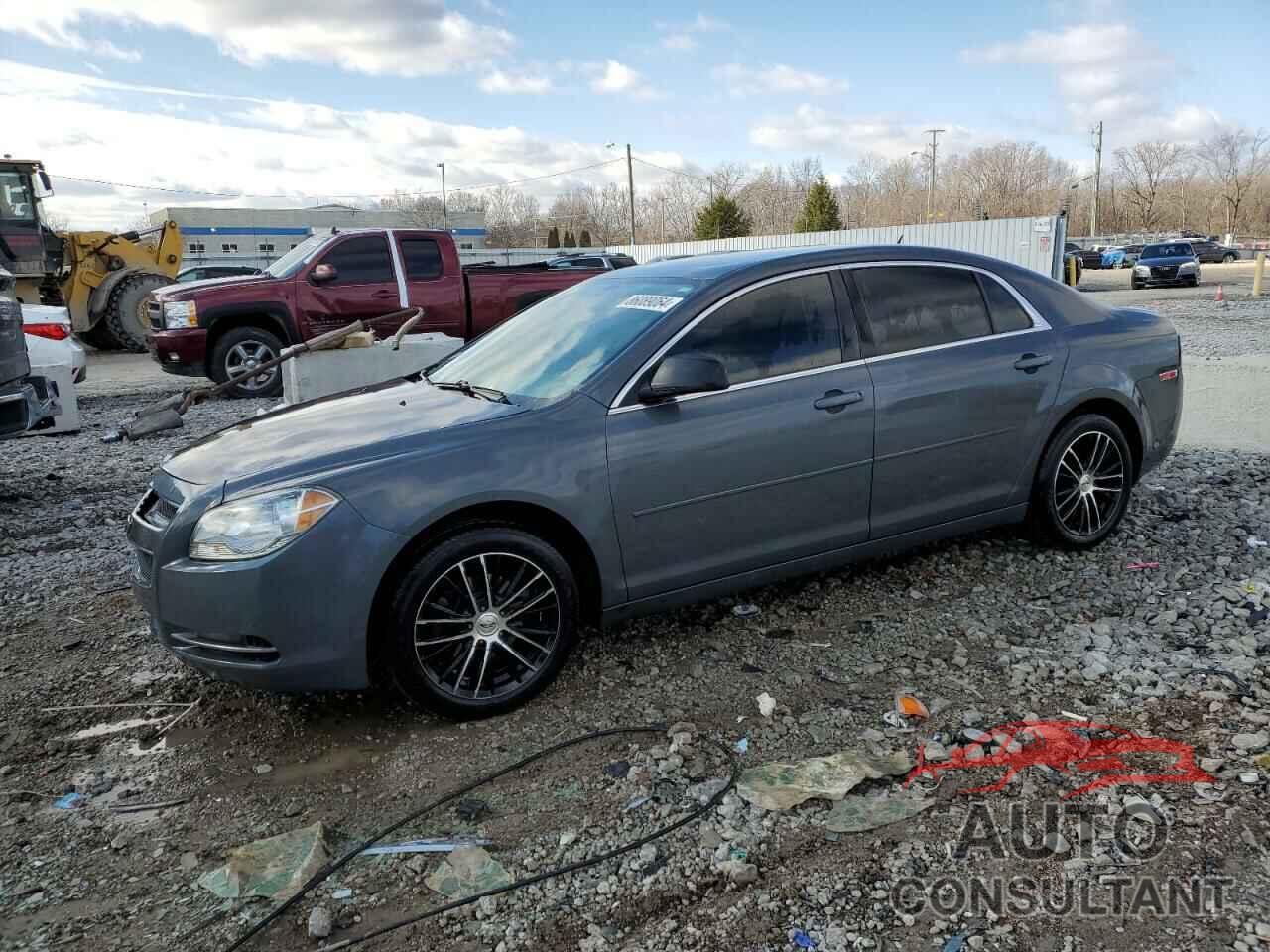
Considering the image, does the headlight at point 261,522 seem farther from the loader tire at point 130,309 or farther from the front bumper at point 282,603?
the loader tire at point 130,309

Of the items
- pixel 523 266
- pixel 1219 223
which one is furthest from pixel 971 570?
pixel 1219 223

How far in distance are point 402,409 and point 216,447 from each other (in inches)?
30.2

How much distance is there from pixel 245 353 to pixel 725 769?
31.6 feet

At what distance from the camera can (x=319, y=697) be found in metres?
3.99

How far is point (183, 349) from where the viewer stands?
36.4 ft

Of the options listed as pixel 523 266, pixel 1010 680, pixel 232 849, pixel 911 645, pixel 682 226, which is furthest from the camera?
pixel 682 226

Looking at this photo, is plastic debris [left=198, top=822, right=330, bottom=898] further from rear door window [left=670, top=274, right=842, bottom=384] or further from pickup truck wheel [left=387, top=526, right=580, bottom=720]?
rear door window [left=670, top=274, right=842, bottom=384]

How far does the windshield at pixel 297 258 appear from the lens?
11.6 m

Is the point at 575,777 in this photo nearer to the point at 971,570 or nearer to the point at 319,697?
the point at 319,697

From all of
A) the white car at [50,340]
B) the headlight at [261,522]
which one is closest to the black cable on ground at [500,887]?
the headlight at [261,522]

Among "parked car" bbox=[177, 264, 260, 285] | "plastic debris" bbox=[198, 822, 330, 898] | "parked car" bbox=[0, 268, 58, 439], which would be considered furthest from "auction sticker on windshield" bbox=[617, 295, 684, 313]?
"parked car" bbox=[177, 264, 260, 285]

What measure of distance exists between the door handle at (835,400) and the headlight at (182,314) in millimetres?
9052

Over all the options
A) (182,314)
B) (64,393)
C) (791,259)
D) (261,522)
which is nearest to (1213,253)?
(182,314)

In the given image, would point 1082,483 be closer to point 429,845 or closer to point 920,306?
point 920,306
